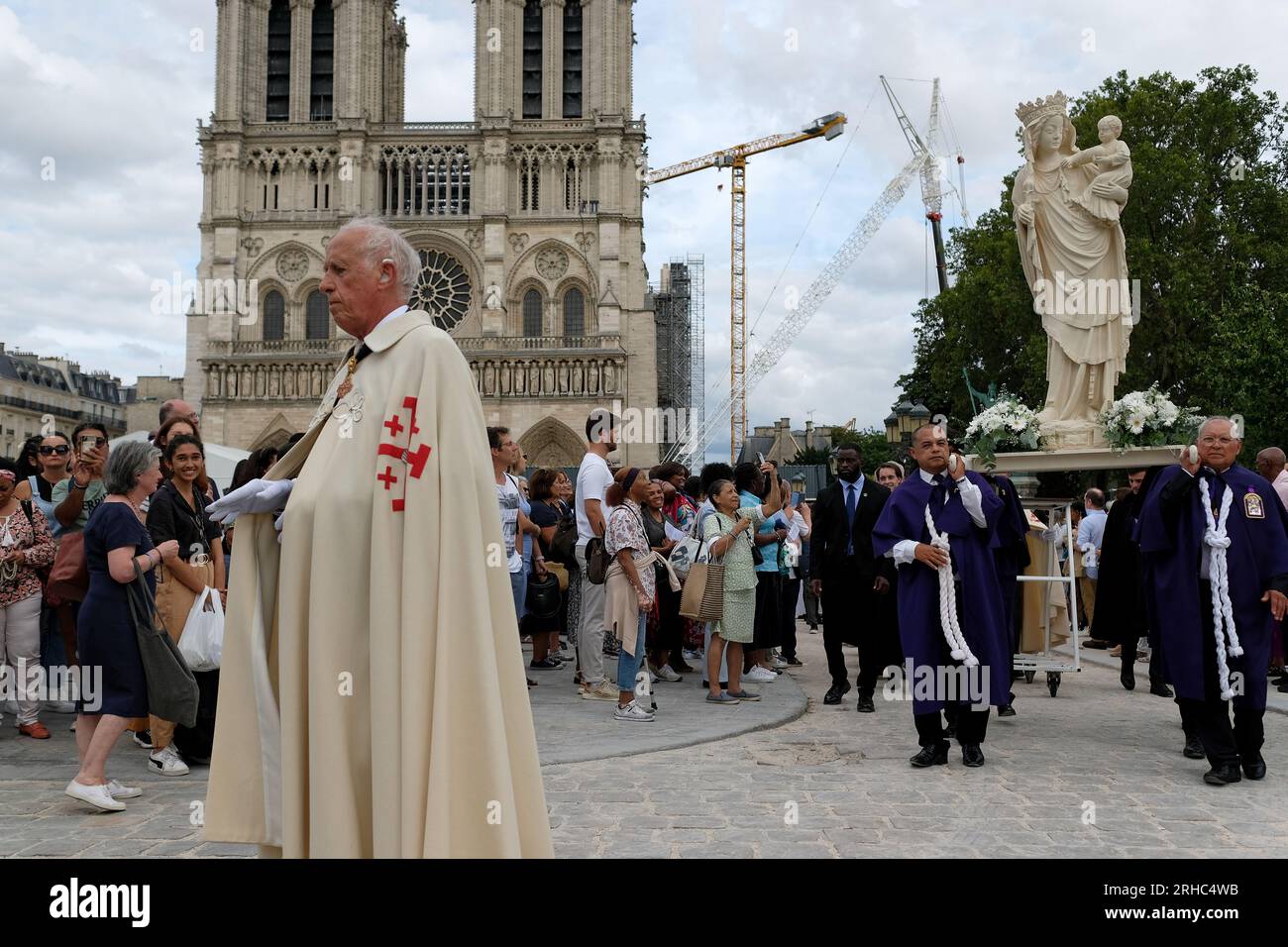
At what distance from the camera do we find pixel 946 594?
259 inches

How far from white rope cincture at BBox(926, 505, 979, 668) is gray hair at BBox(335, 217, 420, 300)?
13.9ft

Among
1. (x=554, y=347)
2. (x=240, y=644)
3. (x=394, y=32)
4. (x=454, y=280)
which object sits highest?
(x=394, y=32)

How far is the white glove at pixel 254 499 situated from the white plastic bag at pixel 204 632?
9.55 feet

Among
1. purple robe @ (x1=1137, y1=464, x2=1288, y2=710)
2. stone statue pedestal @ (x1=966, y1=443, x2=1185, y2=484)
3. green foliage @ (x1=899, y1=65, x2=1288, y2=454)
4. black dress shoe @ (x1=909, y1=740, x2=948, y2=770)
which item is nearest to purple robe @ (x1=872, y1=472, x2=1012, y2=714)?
black dress shoe @ (x1=909, y1=740, x2=948, y2=770)

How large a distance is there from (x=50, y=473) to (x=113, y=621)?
3004 millimetres

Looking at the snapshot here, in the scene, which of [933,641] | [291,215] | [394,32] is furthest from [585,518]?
[394,32]

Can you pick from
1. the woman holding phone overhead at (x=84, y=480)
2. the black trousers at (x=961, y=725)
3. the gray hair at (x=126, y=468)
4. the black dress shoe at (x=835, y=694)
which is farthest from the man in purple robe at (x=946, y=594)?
the woman holding phone overhead at (x=84, y=480)

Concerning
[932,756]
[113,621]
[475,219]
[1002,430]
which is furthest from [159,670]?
[475,219]

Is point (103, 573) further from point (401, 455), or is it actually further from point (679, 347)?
point (679, 347)

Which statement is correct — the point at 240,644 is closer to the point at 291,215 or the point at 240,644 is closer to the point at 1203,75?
the point at 1203,75

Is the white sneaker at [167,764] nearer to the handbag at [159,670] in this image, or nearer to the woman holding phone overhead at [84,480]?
the handbag at [159,670]
